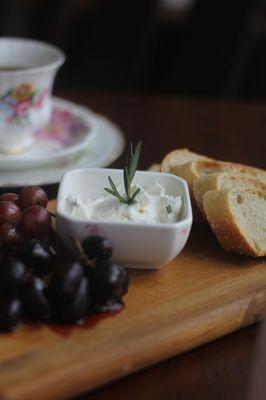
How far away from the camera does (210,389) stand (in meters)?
0.94

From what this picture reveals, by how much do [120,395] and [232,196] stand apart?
0.46 meters

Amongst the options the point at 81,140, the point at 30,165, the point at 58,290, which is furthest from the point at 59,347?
the point at 81,140

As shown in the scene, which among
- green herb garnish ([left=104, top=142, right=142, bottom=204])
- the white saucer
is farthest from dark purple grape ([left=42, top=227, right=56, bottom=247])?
the white saucer

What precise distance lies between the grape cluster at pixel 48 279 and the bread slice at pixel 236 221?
0.24 metres

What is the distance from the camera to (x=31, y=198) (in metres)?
1.20

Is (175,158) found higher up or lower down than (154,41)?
higher up

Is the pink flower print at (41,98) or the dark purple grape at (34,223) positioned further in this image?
the pink flower print at (41,98)

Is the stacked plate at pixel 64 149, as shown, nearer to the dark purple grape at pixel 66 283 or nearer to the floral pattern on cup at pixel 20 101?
the floral pattern on cup at pixel 20 101

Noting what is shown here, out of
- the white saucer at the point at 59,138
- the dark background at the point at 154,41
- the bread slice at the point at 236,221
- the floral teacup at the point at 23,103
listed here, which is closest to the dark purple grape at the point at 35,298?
the bread slice at the point at 236,221

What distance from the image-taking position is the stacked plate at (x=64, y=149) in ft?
5.14

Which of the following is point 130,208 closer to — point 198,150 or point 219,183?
point 219,183

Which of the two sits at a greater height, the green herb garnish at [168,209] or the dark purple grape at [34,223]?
the green herb garnish at [168,209]

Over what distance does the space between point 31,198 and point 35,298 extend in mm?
275

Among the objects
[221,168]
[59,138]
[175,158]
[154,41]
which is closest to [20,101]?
[59,138]
